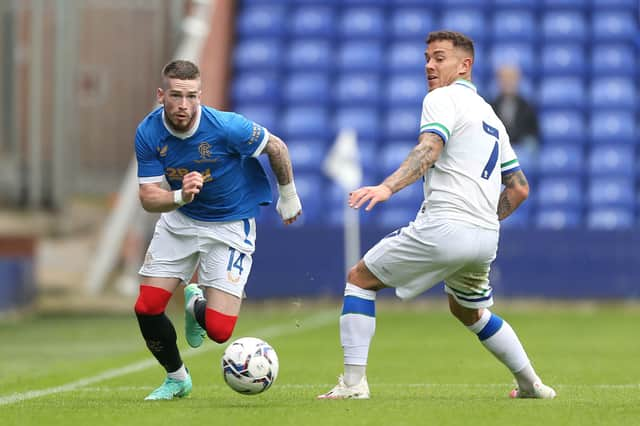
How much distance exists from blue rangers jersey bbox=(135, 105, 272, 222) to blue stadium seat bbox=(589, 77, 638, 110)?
1354 cm

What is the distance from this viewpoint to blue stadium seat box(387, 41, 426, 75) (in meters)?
21.2

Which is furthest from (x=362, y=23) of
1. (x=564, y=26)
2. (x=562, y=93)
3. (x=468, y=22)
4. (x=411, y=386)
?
(x=411, y=386)

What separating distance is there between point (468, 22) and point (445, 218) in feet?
48.4

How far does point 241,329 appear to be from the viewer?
14.4 metres

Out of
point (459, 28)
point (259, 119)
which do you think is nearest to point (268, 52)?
point (259, 119)

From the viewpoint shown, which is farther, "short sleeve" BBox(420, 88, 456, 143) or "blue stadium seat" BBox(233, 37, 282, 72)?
"blue stadium seat" BBox(233, 37, 282, 72)

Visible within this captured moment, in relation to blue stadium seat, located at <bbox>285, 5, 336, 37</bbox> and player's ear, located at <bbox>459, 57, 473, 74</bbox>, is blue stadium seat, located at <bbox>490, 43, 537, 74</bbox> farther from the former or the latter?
player's ear, located at <bbox>459, 57, 473, 74</bbox>

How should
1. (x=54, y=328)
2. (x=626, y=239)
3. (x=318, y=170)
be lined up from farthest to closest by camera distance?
(x=318, y=170) < (x=626, y=239) < (x=54, y=328)

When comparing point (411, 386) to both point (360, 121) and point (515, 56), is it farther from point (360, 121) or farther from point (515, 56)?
point (515, 56)

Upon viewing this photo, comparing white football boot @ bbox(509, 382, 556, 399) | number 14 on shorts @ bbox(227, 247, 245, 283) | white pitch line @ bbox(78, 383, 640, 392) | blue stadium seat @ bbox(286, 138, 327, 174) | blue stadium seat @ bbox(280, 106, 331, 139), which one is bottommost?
blue stadium seat @ bbox(286, 138, 327, 174)

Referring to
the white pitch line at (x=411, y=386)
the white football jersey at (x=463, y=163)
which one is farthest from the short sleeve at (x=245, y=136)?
the white pitch line at (x=411, y=386)

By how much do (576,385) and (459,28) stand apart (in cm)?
1347

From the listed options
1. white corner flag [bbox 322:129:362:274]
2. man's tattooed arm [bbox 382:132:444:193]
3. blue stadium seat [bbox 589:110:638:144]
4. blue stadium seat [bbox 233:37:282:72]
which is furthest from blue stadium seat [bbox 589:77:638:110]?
man's tattooed arm [bbox 382:132:444:193]

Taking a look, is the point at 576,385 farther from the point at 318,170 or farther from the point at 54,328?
the point at 318,170
